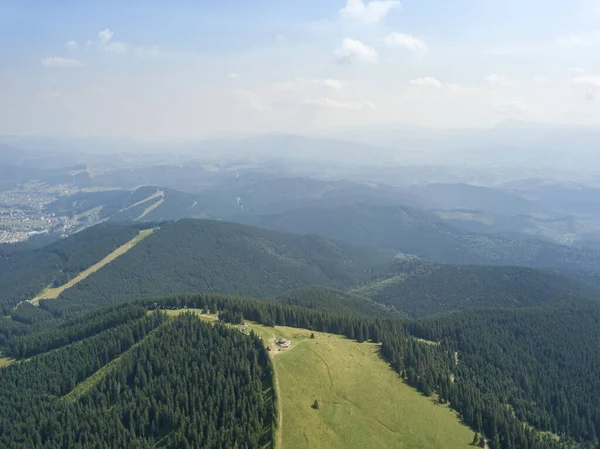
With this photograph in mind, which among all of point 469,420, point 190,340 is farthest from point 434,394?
point 190,340

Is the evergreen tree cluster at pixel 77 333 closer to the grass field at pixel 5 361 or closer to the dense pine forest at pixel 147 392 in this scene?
the grass field at pixel 5 361

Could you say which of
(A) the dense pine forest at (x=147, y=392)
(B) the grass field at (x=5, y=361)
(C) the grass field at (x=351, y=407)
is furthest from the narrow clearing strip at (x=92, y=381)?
(B) the grass field at (x=5, y=361)

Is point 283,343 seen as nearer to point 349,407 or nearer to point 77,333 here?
point 349,407

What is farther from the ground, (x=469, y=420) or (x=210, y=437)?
(x=210, y=437)

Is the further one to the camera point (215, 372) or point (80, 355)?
point (80, 355)

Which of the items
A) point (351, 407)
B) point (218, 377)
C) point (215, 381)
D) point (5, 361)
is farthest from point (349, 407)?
point (5, 361)

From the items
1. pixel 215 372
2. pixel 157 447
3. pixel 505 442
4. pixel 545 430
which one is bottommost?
pixel 545 430

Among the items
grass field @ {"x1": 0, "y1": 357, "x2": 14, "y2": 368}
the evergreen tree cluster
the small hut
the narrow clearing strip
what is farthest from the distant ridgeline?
the small hut

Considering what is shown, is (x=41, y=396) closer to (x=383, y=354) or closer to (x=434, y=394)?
(x=383, y=354)

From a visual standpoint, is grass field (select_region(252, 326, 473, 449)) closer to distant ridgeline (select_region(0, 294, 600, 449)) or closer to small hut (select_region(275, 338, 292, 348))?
small hut (select_region(275, 338, 292, 348))
